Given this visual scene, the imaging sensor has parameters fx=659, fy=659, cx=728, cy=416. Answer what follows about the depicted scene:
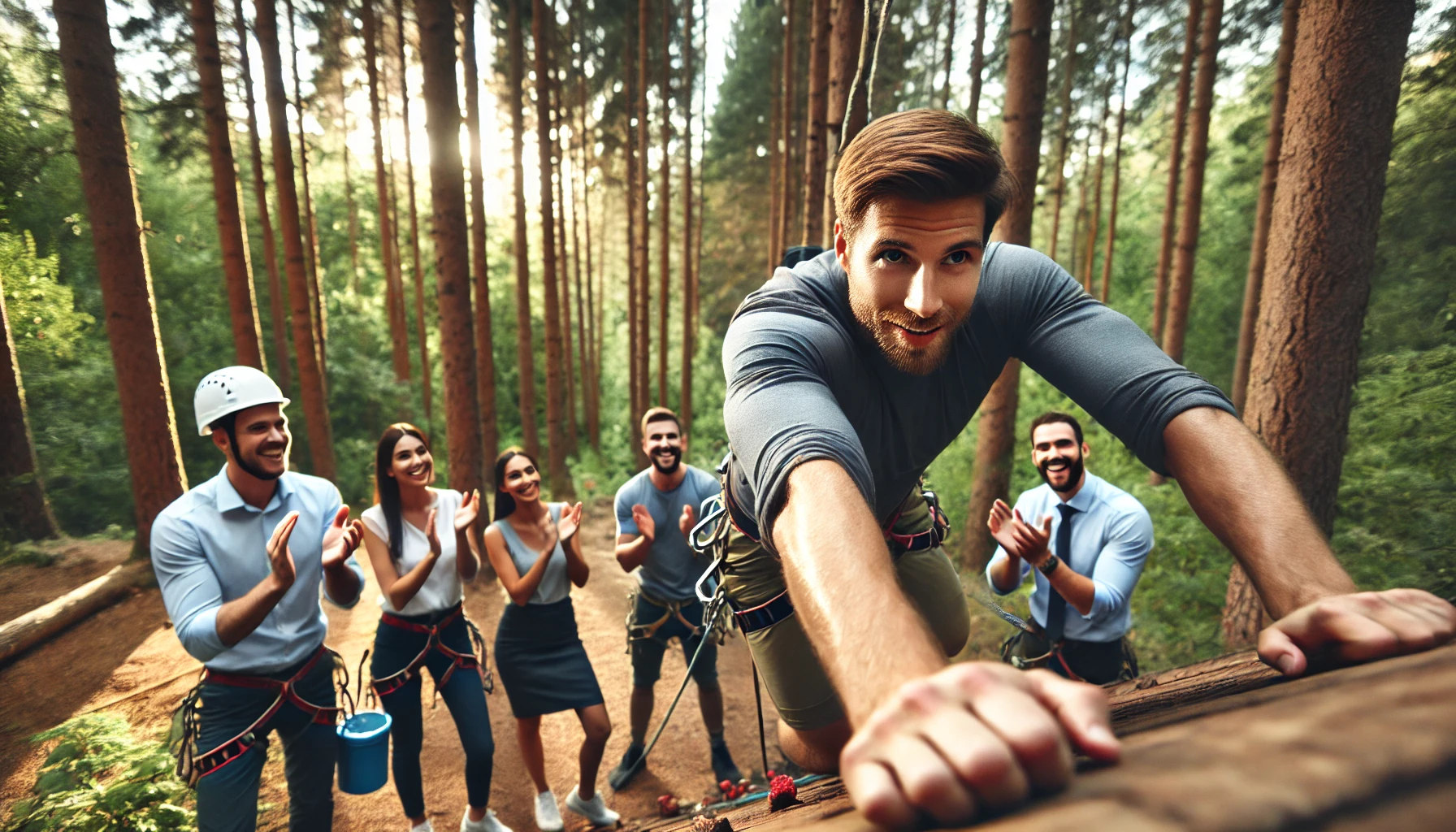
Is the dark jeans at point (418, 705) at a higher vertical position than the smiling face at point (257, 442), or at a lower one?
lower

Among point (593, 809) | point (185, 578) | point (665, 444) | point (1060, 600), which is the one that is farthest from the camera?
point (665, 444)

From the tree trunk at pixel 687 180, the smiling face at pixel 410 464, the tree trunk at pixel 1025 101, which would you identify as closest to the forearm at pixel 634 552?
the smiling face at pixel 410 464

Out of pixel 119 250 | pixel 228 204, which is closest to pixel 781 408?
pixel 119 250

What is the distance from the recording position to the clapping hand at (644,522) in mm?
5590

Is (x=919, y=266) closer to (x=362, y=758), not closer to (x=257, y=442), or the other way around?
(x=257, y=442)

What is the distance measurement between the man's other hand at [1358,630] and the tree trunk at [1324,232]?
531 cm

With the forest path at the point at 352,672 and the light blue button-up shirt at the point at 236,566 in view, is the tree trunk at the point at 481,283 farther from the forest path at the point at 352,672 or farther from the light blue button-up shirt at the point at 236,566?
the light blue button-up shirt at the point at 236,566

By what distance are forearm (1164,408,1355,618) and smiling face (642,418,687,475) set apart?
445cm

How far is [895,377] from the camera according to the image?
1.93 m

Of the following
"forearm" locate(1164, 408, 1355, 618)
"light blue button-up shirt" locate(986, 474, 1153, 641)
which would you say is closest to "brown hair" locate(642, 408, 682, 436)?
"light blue button-up shirt" locate(986, 474, 1153, 641)

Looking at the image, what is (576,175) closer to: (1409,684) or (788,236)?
(788,236)

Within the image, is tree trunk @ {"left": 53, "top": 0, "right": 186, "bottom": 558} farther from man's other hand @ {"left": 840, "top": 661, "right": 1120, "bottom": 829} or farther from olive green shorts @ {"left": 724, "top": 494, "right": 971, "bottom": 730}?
man's other hand @ {"left": 840, "top": 661, "right": 1120, "bottom": 829}

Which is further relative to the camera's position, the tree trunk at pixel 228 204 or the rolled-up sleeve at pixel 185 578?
the tree trunk at pixel 228 204

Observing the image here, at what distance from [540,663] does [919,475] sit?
3906mm
